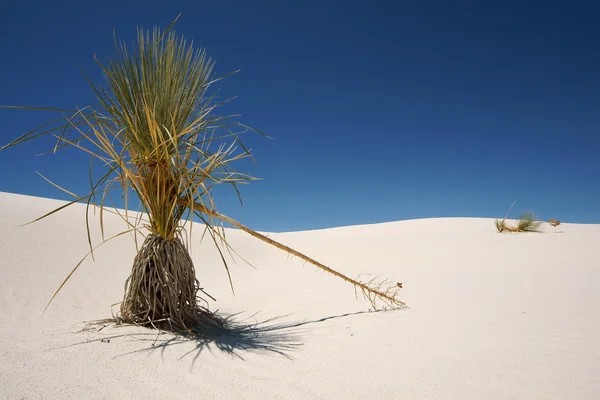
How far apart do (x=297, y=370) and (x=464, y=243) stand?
26.8 feet

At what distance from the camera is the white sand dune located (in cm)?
177

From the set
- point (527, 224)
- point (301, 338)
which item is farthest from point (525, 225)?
point (301, 338)

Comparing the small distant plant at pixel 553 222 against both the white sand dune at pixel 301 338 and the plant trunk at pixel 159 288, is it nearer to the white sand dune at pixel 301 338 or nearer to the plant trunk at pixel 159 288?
the white sand dune at pixel 301 338

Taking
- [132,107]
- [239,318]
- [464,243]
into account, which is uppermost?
[464,243]

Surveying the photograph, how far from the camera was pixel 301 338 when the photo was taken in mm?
2666

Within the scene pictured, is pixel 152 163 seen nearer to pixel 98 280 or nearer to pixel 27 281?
pixel 27 281

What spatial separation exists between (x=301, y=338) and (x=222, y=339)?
22.2 inches

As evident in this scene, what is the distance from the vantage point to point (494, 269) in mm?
6000

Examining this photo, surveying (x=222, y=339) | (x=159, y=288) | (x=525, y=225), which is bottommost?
(x=222, y=339)

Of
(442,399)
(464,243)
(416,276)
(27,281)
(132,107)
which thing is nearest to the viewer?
(442,399)

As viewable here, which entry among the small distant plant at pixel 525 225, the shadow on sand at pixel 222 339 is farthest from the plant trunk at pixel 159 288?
the small distant plant at pixel 525 225

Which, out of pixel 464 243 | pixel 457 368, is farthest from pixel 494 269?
pixel 457 368

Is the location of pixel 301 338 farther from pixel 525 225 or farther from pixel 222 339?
pixel 525 225

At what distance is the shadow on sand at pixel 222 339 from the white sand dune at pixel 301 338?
0.02m
